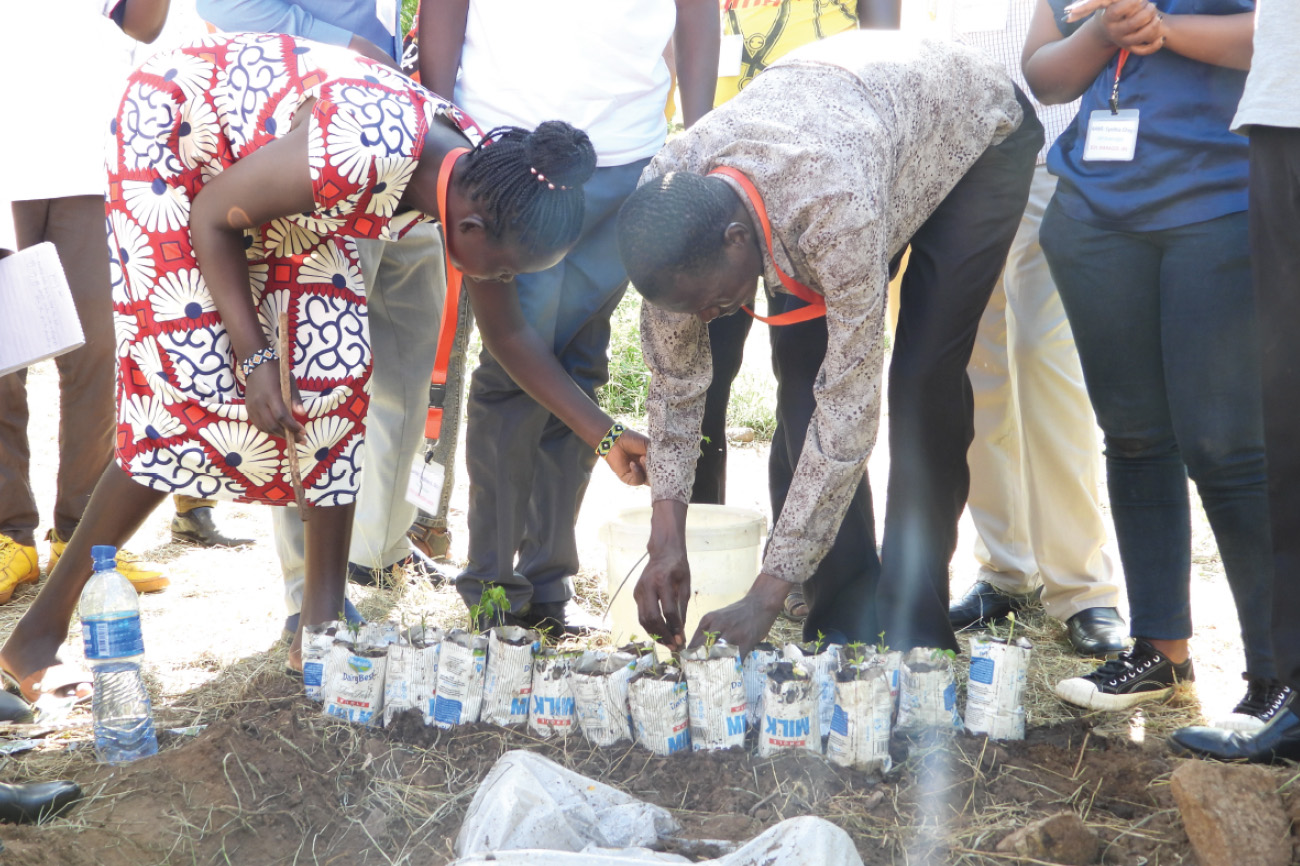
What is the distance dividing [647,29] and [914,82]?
98 cm

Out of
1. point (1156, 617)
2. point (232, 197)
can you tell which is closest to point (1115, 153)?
point (1156, 617)

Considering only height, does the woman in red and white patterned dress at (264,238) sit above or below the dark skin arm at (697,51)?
below

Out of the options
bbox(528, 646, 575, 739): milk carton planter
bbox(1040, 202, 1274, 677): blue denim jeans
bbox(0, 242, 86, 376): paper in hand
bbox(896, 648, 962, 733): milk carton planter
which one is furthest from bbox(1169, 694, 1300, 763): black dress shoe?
bbox(0, 242, 86, 376): paper in hand

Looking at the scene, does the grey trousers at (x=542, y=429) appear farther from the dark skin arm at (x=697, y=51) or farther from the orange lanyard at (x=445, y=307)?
→ the dark skin arm at (x=697, y=51)

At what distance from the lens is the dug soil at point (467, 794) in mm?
2148

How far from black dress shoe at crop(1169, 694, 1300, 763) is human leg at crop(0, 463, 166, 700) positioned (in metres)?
2.57

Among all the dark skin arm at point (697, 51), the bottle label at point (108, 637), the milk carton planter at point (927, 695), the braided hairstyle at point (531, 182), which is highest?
the dark skin arm at point (697, 51)

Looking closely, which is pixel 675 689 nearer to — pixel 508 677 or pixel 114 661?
pixel 508 677

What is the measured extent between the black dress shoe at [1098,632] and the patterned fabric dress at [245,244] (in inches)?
86.4

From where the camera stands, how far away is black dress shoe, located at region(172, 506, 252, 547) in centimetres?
447

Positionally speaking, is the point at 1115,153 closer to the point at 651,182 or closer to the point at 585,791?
the point at 651,182

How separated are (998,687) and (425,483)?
5.25 ft

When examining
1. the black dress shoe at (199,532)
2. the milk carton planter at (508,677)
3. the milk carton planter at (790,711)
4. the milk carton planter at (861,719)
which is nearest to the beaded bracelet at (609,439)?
the milk carton planter at (508,677)

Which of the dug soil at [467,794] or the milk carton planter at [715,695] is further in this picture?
the milk carton planter at [715,695]
